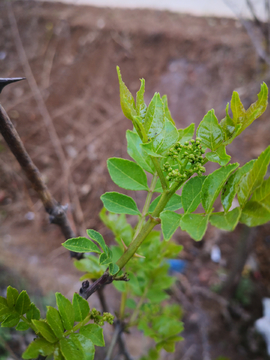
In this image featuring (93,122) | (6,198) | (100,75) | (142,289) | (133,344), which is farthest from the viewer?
(100,75)

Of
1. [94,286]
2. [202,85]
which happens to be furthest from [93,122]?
[94,286]

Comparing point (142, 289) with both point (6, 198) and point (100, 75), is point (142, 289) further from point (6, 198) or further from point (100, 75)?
point (100, 75)

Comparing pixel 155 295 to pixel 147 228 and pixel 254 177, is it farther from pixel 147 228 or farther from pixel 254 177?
pixel 254 177

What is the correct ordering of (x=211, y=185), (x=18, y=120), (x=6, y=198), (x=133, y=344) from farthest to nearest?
(x=18, y=120) < (x=6, y=198) < (x=133, y=344) < (x=211, y=185)

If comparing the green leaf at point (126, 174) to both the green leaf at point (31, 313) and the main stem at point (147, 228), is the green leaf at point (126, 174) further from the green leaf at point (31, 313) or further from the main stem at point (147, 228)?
the green leaf at point (31, 313)

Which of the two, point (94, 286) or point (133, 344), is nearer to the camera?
point (94, 286)

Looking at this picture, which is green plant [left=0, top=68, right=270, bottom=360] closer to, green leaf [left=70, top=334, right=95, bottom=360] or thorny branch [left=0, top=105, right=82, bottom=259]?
green leaf [left=70, top=334, right=95, bottom=360]

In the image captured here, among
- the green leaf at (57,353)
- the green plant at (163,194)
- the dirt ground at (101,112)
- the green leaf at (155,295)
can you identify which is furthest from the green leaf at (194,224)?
the dirt ground at (101,112)
